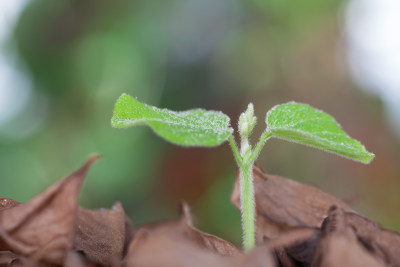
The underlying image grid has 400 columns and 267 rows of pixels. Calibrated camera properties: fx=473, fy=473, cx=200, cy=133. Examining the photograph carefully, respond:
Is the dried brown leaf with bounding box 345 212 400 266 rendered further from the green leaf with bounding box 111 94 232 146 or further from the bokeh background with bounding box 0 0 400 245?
the bokeh background with bounding box 0 0 400 245

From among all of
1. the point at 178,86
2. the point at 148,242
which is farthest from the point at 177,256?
the point at 178,86

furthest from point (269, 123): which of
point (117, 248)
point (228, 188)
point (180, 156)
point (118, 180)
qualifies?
point (180, 156)

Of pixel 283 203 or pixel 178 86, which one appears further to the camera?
pixel 178 86

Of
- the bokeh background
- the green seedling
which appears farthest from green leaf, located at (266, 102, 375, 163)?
the bokeh background

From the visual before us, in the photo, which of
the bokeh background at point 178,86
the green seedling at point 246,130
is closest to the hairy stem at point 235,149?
the green seedling at point 246,130

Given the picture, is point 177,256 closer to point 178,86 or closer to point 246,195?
point 246,195
